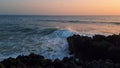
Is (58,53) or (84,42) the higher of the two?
(84,42)

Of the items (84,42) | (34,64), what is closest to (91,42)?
(84,42)

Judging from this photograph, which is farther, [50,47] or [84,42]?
[50,47]

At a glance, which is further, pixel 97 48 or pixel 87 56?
pixel 87 56

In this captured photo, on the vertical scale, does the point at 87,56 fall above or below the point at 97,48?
below

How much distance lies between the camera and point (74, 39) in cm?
1121

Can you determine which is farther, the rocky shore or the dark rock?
the dark rock

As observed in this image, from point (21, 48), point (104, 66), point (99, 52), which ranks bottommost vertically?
point (21, 48)

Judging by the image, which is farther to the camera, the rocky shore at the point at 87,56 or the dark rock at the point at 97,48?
the dark rock at the point at 97,48

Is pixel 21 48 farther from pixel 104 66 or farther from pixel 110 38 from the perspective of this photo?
pixel 104 66

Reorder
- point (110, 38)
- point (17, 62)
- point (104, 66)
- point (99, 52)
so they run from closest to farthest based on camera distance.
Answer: point (104, 66) < point (17, 62) < point (99, 52) < point (110, 38)

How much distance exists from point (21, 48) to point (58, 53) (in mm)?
2688

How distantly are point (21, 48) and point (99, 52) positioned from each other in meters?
5.70

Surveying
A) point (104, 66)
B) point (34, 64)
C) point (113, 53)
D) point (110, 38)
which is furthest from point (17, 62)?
point (110, 38)

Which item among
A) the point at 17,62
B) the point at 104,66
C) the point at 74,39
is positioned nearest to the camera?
the point at 104,66
